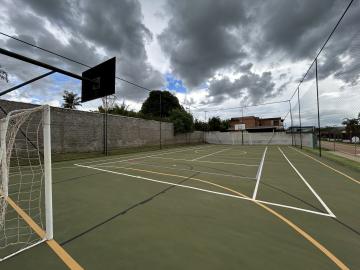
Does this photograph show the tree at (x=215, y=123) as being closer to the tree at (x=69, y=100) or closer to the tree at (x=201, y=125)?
the tree at (x=201, y=125)

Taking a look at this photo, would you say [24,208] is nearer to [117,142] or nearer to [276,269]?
[276,269]

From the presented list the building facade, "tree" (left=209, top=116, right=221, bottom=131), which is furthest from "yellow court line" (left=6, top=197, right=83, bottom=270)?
the building facade

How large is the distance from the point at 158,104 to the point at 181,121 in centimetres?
1960

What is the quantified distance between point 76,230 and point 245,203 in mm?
3740

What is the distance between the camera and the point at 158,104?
5191 cm

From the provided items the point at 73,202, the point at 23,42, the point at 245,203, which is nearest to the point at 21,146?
the point at 23,42

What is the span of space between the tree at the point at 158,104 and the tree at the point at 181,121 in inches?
672

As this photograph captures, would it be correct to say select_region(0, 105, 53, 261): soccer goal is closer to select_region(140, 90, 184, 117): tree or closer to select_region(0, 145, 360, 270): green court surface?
select_region(0, 145, 360, 270): green court surface

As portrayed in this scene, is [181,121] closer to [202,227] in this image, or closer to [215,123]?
[215,123]

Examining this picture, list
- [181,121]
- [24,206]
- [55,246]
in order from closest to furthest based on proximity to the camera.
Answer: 1. [55,246]
2. [24,206]
3. [181,121]

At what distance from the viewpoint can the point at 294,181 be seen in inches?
303

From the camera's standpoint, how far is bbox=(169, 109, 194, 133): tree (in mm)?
33844

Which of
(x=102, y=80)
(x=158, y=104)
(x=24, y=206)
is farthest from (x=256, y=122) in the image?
(x=24, y=206)

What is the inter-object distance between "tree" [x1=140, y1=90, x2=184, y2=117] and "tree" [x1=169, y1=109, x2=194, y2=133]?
56.0ft
